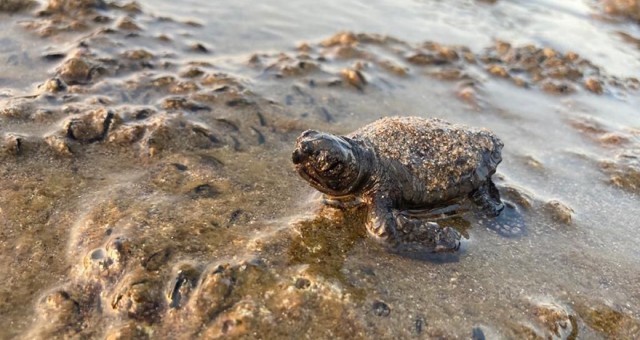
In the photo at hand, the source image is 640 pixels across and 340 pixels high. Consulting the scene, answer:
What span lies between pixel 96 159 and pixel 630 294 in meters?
4.18

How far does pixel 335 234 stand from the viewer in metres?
3.70

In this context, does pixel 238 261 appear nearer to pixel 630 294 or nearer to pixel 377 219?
pixel 377 219

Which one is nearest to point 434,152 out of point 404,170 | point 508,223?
point 404,170

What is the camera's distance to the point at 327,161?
3490 mm

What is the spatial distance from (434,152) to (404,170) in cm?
30

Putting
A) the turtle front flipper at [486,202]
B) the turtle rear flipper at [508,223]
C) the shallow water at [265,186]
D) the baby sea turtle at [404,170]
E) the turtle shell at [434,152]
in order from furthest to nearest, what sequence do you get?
the turtle front flipper at [486,202] < the turtle rear flipper at [508,223] < the turtle shell at [434,152] < the baby sea turtle at [404,170] < the shallow water at [265,186]

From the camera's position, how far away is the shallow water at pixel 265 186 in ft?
10.1

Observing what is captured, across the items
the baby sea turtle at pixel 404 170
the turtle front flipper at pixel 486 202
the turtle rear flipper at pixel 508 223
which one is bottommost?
the turtle rear flipper at pixel 508 223

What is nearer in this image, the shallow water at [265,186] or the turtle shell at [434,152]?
the shallow water at [265,186]

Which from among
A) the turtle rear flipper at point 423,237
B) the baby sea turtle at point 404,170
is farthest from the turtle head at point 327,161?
the turtle rear flipper at point 423,237

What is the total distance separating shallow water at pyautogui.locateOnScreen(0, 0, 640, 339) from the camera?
3090mm

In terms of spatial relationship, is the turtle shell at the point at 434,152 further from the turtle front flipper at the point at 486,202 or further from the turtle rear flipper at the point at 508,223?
the turtle rear flipper at the point at 508,223

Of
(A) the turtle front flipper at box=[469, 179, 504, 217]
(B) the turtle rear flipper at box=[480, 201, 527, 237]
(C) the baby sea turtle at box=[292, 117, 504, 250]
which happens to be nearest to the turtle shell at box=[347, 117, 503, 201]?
(C) the baby sea turtle at box=[292, 117, 504, 250]

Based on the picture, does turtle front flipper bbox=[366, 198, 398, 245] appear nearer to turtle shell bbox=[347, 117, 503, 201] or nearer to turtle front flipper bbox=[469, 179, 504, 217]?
turtle shell bbox=[347, 117, 503, 201]
